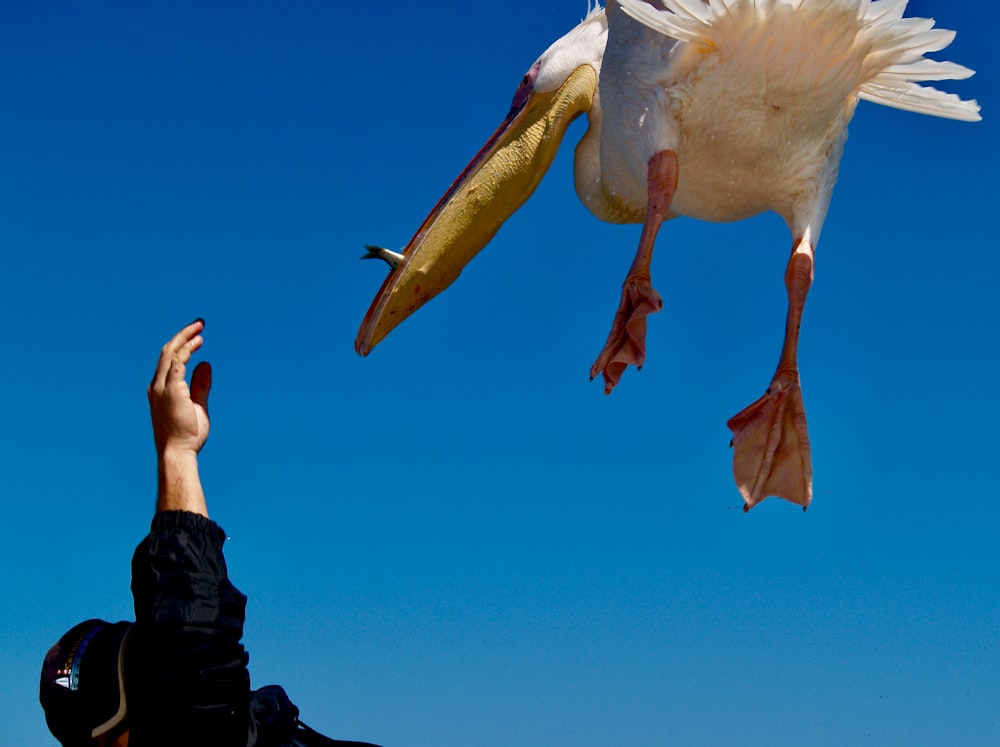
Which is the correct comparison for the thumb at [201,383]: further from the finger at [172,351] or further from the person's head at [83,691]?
the person's head at [83,691]

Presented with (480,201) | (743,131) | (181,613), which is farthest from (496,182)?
(181,613)

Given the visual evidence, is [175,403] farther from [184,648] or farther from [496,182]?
[496,182]

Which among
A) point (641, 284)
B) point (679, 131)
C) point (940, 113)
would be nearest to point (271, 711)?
point (641, 284)

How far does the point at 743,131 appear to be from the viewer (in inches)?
182

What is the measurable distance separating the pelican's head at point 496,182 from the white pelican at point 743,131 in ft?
0.04

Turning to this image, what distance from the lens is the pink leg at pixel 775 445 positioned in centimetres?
444

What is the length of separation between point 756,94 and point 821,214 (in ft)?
2.42

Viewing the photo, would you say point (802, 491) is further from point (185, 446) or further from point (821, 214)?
point (185, 446)

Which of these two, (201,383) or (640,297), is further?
(640,297)

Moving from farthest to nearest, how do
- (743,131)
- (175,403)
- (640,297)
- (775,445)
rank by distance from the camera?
1. (743,131)
2. (775,445)
3. (640,297)
4. (175,403)

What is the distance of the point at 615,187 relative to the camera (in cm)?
535

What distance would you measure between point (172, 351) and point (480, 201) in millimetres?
3613

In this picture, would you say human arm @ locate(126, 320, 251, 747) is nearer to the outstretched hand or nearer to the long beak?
the outstretched hand

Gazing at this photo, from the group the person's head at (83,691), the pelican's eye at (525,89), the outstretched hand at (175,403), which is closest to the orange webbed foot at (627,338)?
the pelican's eye at (525,89)
